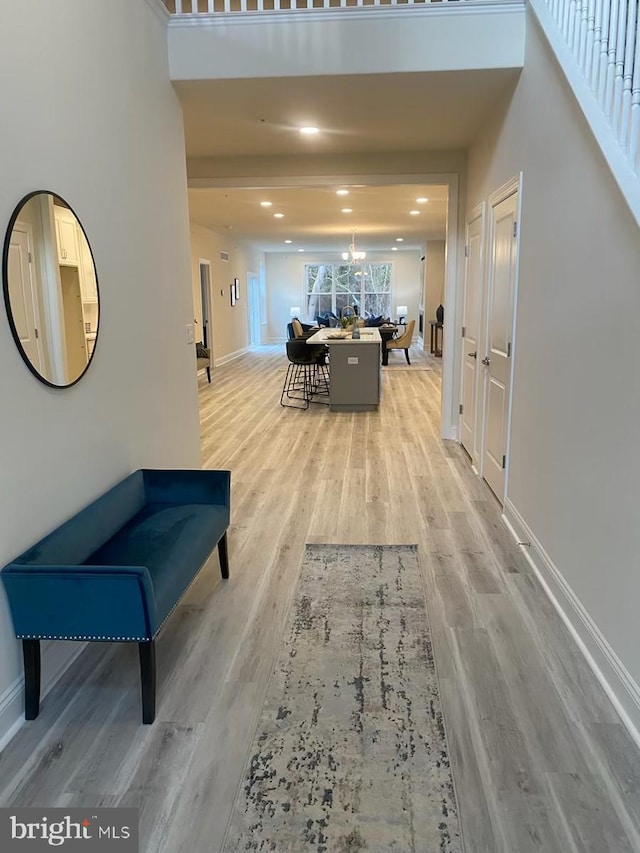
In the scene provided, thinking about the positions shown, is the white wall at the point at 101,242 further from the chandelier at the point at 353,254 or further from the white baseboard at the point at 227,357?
the chandelier at the point at 353,254

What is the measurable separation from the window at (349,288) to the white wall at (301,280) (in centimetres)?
19

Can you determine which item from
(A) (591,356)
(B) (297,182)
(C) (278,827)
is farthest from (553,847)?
(B) (297,182)

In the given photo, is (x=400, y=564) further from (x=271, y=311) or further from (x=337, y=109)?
(x=271, y=311)

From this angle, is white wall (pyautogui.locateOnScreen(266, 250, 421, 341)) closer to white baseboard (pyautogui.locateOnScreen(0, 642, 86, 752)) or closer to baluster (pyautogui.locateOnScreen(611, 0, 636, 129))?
baluster (pyautogui.locateOnScreen(611, 0, 636, 129))

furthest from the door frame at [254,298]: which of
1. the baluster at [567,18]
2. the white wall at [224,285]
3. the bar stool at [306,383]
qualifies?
the baluster at [567,18]

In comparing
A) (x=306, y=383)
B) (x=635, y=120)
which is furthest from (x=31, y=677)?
(x=306, y=383)

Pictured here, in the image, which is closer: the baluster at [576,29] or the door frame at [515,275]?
the baluster at [576,29]

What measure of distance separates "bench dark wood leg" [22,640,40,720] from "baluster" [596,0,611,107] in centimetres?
294

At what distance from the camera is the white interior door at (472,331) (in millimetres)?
4797

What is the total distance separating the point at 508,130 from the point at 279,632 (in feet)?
11.1

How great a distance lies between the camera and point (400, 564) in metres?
3.21

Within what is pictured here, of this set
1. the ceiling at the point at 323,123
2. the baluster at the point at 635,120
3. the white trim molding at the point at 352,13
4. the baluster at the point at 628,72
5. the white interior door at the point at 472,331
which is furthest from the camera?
the white interior door at the point at 472,331

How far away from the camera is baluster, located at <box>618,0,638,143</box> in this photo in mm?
2135

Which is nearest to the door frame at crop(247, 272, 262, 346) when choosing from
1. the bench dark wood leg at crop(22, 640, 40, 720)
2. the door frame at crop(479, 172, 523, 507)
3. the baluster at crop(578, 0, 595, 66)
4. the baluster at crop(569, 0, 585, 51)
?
the door frame at crop(479, 172, 523, 507)
